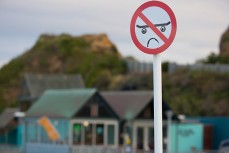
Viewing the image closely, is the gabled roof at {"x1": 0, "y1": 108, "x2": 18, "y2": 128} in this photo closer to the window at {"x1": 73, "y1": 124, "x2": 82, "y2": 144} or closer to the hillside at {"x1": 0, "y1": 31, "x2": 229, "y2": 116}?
the hillside at {"x1": 0, "y1": 31, "x2": 229, "y2": 116}

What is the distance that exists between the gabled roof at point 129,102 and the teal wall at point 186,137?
6.22ft

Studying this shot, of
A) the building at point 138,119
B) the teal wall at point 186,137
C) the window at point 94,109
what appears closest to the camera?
the window at point 94,109

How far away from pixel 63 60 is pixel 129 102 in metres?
49.5

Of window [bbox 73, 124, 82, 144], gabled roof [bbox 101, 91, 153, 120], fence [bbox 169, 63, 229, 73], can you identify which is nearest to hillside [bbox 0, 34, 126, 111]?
fence [bbox 169, 63, 229, 73]

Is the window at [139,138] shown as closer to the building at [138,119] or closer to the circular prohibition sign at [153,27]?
the building at [138,119]

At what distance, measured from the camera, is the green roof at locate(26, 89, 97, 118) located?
100 ft

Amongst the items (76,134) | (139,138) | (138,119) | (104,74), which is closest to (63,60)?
(104,74)

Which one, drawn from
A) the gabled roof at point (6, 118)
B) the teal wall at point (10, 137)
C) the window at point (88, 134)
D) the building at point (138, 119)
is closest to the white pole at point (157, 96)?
the window at point (88, 134)

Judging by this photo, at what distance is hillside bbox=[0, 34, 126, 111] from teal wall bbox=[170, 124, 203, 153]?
3621cm

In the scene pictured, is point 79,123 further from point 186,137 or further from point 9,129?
point 9,129

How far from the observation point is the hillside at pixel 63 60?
72.0 m

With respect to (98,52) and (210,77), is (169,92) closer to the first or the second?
(210,77)

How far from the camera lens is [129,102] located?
32.4 metres

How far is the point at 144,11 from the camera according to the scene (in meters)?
4.93
